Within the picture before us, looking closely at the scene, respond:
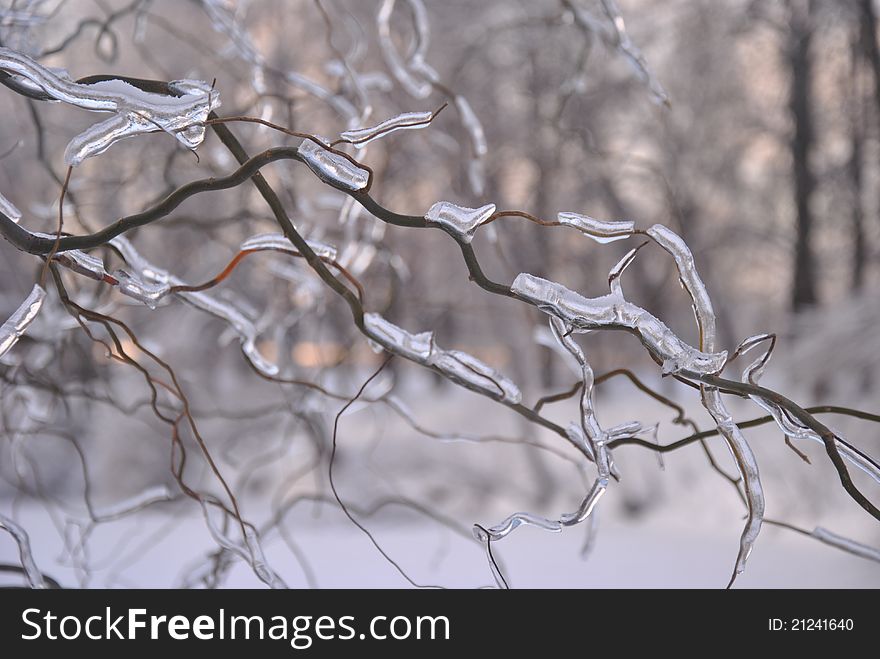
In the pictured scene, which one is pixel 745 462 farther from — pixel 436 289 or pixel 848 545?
pixel 436 289

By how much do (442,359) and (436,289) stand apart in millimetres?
4915

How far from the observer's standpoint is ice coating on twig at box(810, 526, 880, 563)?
0.40m

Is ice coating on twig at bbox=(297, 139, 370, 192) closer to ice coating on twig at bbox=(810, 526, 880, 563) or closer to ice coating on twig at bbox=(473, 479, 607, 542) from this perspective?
ice coating on twig at bbox=(473, 479, 607, 542)

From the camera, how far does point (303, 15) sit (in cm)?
357

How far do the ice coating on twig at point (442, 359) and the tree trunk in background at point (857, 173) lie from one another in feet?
11.9

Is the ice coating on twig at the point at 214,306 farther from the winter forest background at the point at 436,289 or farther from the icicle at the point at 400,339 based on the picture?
the icicle at the point at 400,339

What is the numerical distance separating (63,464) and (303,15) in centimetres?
→ 213

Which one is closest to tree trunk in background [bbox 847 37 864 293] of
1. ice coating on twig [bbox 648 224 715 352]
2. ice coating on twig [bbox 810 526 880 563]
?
ice coating on twig [bbox 810 526 880 563]

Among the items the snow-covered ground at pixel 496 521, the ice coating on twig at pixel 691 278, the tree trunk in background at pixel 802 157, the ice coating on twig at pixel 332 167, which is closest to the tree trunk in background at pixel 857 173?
the tree trunk in background at pixel 802 157

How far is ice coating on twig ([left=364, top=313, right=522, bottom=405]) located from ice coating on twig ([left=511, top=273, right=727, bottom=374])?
6cm

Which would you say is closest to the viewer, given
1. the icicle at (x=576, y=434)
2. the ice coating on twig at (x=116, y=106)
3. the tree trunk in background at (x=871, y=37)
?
the ice coating on twig at (x=116, y=106)

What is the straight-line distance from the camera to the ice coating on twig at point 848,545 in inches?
15.8
